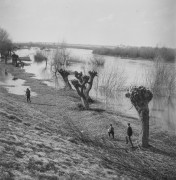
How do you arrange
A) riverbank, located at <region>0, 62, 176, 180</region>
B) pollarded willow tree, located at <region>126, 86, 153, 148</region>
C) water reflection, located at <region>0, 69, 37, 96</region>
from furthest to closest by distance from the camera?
water reflection, located at <region>0, 69, 37, 96</region>
pollarded willow tree, located at <region>126, 86, 153, 148</region>
riverbank, located at <region>0, 62, 176, 180</region>

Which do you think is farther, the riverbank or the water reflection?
the water reflection

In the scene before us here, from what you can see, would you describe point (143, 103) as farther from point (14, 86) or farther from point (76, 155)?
point (14, 86)

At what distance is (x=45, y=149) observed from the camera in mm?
8875

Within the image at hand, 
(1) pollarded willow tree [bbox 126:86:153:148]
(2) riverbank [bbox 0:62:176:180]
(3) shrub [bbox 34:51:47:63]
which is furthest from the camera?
(3) shrub [bbox 34:51:47:63]

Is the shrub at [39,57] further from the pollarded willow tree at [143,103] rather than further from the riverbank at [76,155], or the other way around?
the pollarded willow tree at [143,103]

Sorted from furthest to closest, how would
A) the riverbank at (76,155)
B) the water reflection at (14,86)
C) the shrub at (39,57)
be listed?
the shrub at (39,57)
the water reflection at (14,86)
the riverbank at (76,155)

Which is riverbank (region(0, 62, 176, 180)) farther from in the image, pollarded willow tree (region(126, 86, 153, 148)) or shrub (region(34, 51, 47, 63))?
shrub (region(34, 51, 47, 63))

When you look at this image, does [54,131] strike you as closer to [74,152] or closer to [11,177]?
[74,152]

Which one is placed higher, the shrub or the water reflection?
the shrub

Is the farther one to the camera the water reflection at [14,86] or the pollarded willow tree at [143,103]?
the water reflection at [14,86]

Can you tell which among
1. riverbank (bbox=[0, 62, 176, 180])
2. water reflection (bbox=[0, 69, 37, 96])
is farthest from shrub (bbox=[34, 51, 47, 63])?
riverbank (bbox=[0, 62, 176, 180])

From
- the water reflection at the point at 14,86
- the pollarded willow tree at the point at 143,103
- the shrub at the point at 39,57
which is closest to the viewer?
the pollarded willow tree at the point at 143,103

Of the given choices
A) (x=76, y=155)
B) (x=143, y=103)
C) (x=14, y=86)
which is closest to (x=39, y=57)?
(x=14, y=86)

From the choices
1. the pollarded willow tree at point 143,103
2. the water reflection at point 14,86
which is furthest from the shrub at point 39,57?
the pollarded willow tree at point 143,103
